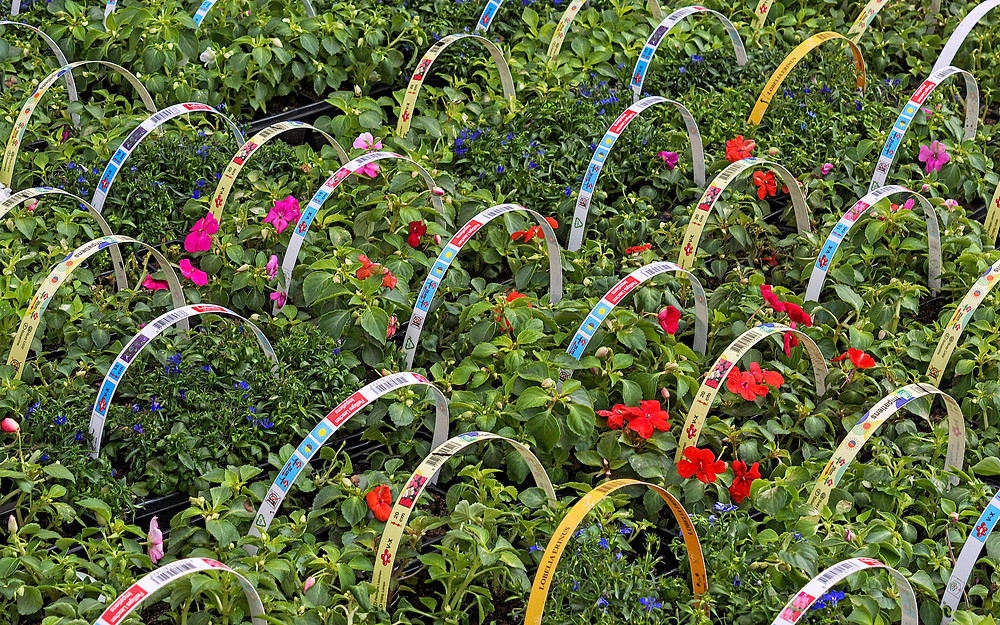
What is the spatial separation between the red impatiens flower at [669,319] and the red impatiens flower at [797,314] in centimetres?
34

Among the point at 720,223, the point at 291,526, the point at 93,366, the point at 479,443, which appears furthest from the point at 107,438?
the point at 720,223

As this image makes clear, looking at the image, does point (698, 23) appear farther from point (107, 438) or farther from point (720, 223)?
point (107, 438)

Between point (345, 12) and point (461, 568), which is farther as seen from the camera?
point (345, 12)

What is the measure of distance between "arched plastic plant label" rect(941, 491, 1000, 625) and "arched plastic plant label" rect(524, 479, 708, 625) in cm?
60

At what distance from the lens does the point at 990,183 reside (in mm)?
4883

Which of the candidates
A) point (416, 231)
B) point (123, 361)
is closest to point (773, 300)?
point (416, 231)

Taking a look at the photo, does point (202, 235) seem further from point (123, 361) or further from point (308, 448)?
point (308, 448)

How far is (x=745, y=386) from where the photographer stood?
369cm

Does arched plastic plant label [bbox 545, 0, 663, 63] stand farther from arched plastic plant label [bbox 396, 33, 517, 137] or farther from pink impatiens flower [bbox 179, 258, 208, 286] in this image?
pink impatiens flower [bbox 179, 258, 208, 286]

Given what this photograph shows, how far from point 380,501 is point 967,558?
1.52 m

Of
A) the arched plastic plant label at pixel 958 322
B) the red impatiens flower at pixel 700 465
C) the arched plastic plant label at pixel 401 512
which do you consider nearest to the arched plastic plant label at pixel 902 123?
the arched plastic plant label at pixel 958 322

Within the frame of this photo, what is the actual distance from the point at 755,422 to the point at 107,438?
194 centimetres

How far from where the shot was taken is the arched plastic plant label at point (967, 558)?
312cm

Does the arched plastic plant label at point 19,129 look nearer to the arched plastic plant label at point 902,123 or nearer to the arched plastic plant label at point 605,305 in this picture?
the arched plastic plant label at point 605,305
